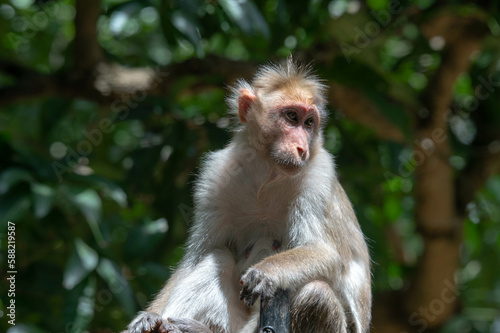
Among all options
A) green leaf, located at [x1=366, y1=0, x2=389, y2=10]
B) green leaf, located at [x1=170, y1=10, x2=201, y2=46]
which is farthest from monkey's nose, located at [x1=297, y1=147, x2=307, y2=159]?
green leaf, located at [x1=366, y1=0, x2=389, y2=10]

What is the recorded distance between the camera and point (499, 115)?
9.39m

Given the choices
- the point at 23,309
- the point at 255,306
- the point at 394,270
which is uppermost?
the point at 255,306

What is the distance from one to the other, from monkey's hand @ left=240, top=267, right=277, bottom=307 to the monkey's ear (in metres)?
1.65

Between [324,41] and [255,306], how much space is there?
4.16m

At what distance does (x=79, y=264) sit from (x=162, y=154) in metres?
2.46

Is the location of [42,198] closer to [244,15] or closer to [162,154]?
[162,154]

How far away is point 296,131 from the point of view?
5.61 metres

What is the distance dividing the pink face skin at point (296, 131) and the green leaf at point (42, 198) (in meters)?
2.42

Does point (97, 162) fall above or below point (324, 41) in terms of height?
below

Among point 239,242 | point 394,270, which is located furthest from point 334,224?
point 394,270

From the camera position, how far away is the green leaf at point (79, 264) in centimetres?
660

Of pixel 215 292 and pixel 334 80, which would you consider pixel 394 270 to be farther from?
pixel 215 292

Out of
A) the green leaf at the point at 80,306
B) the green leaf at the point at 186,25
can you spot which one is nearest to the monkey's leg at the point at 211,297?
the green leaf at the point at 80,306

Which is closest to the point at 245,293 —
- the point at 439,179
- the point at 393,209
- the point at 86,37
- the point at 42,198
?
the point at 42,198
